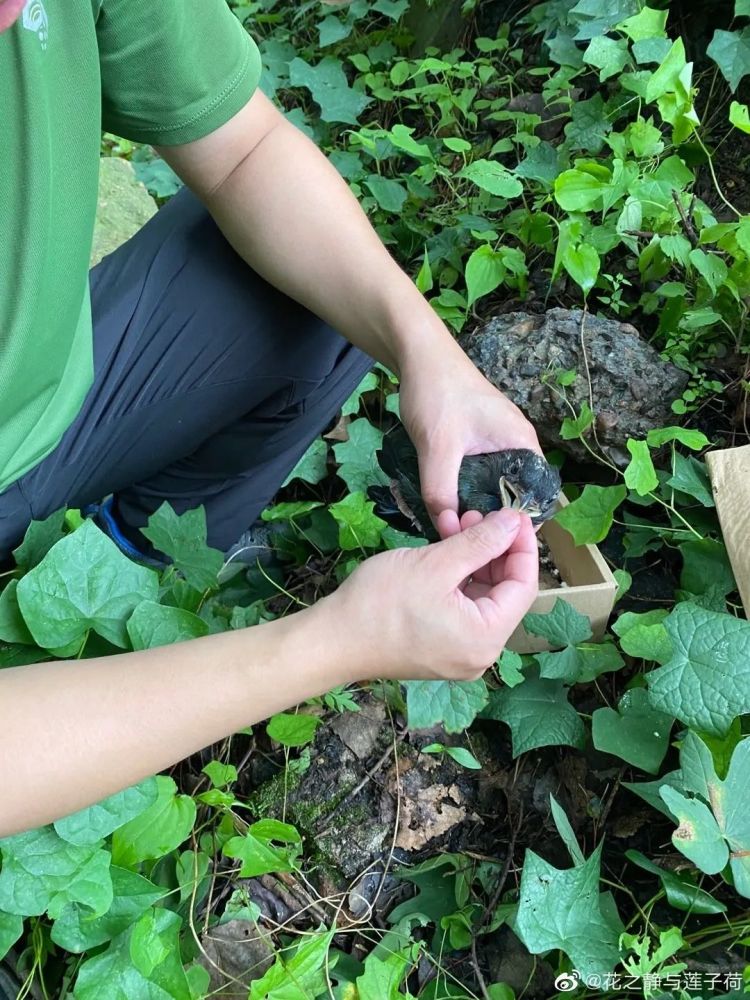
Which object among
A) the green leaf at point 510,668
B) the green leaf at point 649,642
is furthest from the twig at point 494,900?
the green leaf at point 649,642

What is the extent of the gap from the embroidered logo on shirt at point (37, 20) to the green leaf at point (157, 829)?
1004 millimetres

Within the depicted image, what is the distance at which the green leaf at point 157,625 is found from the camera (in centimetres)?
117

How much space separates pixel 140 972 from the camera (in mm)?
1025

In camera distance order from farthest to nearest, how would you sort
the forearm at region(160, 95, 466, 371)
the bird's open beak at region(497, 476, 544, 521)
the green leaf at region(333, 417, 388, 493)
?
1. the green leaf at region(333, 417, 388, 493)
2. the forearm at region(160, 95, 466, 371)
3. the bird's open beak at region(497, 476, 544, 521)

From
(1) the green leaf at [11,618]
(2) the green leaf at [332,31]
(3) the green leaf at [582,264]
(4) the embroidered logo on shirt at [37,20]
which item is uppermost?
(4) the embroidered logo on shirt at [37,20]

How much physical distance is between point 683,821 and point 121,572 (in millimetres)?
874

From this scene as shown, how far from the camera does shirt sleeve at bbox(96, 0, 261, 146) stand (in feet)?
3.49

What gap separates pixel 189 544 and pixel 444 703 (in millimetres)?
528

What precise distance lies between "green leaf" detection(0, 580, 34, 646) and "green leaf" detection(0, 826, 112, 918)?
296 millimetres

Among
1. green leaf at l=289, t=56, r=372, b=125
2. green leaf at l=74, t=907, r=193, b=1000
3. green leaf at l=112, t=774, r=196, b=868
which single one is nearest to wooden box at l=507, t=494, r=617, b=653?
green leaf at l=112, t=774, r=196, b=868

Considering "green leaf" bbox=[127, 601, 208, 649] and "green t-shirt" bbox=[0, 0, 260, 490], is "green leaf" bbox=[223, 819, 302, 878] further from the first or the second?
"green t-shirt" bbox=[0, 0, 260, 490]

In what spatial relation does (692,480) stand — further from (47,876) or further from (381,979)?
(47,876)

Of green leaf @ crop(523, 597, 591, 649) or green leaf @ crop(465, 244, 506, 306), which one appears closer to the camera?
green leaf @ crop(523, 597, 591, 649)

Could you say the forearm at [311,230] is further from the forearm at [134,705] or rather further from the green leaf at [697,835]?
the green leaf at [697,835]
